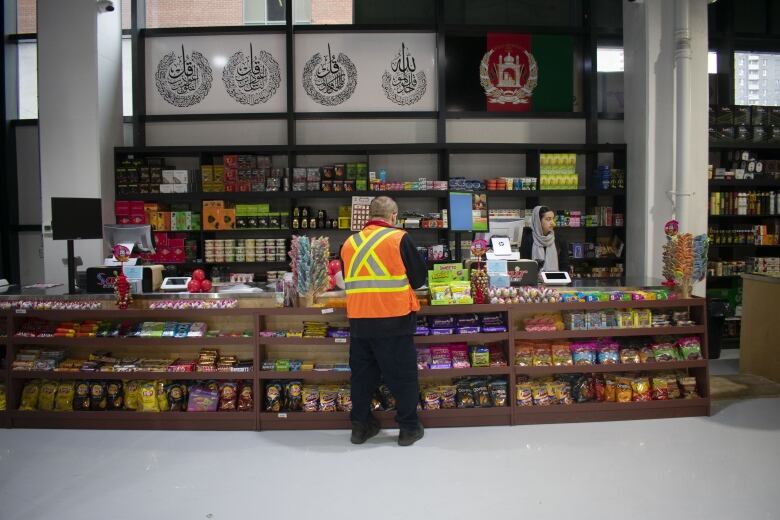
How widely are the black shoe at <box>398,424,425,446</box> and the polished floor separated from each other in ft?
0.15

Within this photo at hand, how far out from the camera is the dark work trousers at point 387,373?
12.1 feet

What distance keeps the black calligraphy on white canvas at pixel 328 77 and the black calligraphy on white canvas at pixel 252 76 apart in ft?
1.40

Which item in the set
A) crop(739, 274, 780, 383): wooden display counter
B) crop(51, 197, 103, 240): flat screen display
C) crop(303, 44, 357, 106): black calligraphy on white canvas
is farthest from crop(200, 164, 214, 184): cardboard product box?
crop(739, 274, 780, 383): wooden display counter

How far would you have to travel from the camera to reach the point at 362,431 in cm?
377

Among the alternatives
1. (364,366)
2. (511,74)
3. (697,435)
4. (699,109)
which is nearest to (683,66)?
(699,109)

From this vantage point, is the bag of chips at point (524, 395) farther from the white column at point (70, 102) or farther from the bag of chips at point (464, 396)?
the white column at point (70, 102)

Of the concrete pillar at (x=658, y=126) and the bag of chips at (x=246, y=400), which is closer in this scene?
the bag of chips at (x=246, y=400)

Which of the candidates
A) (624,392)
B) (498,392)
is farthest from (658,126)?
(498,392)

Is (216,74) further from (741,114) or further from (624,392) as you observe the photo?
(741,114)

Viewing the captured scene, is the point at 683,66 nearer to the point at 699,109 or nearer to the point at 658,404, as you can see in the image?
the point at 699,109

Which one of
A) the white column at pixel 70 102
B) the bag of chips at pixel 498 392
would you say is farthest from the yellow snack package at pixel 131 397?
the white column at pixel 70 102

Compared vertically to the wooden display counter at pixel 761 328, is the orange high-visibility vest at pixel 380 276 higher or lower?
higher

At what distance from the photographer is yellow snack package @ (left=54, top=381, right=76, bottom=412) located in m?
4.14

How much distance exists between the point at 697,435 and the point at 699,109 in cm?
418
